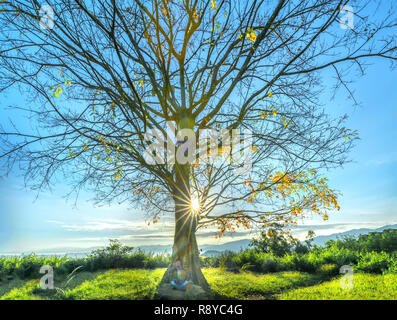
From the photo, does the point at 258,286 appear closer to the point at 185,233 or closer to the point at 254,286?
the point at 254,286

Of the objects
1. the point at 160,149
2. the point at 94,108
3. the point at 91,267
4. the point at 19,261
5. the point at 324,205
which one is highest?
the point at 94,108

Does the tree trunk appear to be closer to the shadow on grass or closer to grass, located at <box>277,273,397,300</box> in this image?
the shadow on grass

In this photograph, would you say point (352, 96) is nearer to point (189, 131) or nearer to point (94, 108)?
point (189, 131)

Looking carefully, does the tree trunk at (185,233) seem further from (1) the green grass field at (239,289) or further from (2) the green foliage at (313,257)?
(2) the green foliage at (313,257)

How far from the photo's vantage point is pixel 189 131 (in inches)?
288

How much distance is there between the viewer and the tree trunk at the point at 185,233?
667 cm

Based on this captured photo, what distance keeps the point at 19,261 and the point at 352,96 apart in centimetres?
1323

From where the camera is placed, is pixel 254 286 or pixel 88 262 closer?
pixel 254 286

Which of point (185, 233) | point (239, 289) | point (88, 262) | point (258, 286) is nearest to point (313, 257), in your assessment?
point (258, 286)

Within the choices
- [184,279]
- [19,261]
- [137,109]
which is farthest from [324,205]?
[19,261]

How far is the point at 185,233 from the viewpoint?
6980mm

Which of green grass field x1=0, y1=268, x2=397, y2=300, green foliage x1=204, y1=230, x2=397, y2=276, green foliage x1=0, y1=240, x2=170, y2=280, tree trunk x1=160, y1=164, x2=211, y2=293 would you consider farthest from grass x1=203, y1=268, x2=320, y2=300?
green foliage x1=0, y1=240, x2=170, y2=280

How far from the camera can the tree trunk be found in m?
6.67

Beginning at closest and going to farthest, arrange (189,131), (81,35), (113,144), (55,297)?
(81,35), (55,297), (113,144), (189,131)
